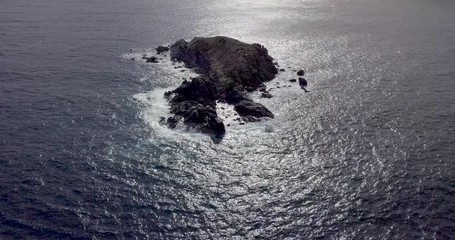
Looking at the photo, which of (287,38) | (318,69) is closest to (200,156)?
(318,69)

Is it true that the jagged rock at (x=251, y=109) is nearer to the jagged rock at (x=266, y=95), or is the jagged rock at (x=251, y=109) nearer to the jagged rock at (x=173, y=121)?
the jagged rock at (x=266, y=95)

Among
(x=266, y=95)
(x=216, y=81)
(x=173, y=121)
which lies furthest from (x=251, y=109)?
(x=216, y=81)

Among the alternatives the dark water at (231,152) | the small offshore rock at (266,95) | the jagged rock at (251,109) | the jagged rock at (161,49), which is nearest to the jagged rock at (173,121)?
the dark water at (231,152)

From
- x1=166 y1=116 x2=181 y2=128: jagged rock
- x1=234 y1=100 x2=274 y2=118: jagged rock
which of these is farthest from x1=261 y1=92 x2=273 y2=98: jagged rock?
x1=166 y1=116 x2=181 y2=128: jagged rock

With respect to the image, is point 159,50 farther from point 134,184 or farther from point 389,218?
point 389,218

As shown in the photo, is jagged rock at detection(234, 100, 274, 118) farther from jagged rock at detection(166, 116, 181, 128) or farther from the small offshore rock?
jagged rock at detection(166, 116, 181, 128)
